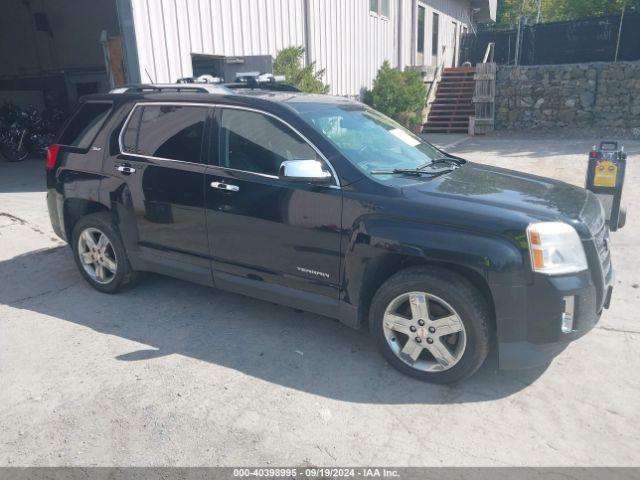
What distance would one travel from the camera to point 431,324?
11.3ft

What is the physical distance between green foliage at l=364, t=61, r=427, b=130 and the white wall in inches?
17.6

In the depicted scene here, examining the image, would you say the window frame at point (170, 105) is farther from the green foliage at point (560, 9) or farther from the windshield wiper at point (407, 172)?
the green foliage at point (560, 9)

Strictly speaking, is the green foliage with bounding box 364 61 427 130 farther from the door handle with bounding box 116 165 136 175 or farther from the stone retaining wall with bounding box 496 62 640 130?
the door handle with bounding box 116 165 136 175

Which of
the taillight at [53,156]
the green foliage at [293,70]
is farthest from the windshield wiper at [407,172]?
the green foliage at [293,70]

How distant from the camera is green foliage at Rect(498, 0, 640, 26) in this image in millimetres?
23234

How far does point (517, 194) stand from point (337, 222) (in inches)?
49.7

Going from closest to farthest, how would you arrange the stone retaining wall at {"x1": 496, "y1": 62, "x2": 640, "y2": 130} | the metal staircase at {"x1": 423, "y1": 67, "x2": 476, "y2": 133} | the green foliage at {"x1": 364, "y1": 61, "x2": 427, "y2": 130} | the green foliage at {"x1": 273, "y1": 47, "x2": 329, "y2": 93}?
1. the green foliage at {"x1": 273, "y1": 47, "x2": 329, "y2": 93}
2. the green foliage at {"x1": 364, "y1": 61, "x2": 427, "y2": 130}
3. the stone retaining wall at {"x1": 496, "y1": 62, "x2": 640, "y2": 130}
4. the metal staircase at {"x1": 423, "y1": 67, "x2": 476, "y2": 133}

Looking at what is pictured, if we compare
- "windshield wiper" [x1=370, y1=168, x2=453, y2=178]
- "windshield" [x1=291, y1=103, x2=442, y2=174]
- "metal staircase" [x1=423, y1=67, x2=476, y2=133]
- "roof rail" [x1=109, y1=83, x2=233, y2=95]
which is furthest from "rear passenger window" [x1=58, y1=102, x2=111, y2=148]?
"metal staircase" [x1=423, y1=67, x2=476, y2=133]

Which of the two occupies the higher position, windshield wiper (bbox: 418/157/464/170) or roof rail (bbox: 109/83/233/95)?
roof rail (bbox: 109/83/233/95)

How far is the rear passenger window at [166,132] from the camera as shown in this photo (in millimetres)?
4340

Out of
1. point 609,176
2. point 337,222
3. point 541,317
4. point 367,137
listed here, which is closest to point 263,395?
point 337,222

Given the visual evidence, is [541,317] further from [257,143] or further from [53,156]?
[53,156]

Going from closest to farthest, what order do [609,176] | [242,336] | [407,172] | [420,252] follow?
[420,252] → [407,172] → [242,336] → [609,176]

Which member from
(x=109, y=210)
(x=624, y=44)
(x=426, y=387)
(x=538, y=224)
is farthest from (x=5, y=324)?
(x=624, y=44)
